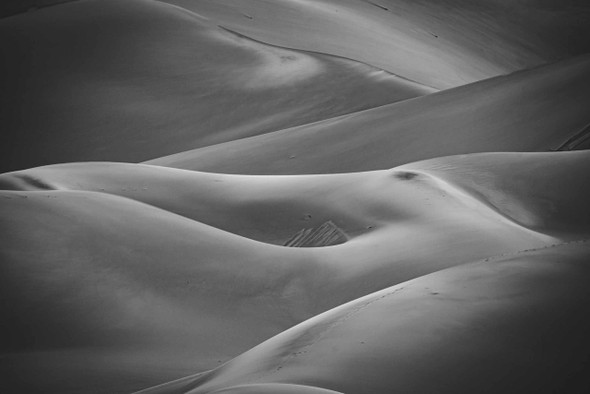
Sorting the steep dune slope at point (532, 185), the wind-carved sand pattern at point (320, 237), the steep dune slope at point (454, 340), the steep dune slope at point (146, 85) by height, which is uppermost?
the steep dune slope at point (146, 85)

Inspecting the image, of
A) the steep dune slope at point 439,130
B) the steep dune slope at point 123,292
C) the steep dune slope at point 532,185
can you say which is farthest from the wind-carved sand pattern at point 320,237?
the steep dune slope at point 439,130

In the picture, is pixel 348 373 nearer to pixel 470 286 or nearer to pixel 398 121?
pixel 470 286

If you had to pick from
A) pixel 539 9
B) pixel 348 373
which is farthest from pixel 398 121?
pixel 539 9

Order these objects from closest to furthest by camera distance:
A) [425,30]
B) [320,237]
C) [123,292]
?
[123,292] < [320,237] < [425,30]

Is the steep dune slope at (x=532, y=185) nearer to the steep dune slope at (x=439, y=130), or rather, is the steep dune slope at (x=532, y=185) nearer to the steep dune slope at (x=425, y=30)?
the steep dune slope at (x=439, y=130)

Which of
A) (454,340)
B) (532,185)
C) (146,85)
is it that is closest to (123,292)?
(454,340)

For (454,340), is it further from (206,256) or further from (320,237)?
(320,237)
